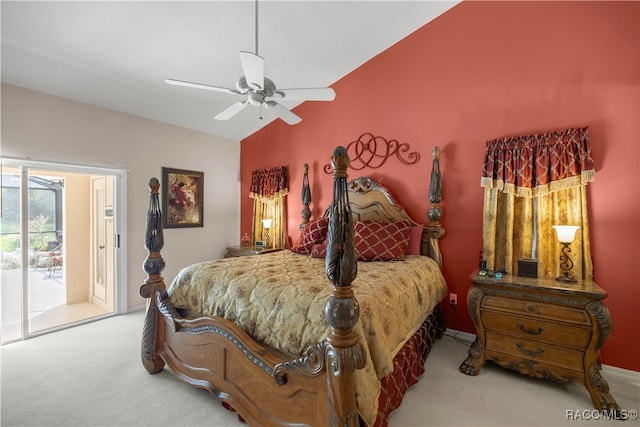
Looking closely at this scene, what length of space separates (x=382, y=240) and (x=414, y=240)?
0.45 meters

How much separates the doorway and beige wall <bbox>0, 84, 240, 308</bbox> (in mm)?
175

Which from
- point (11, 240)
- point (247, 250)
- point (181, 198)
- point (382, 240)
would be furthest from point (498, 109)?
point (11, 240)

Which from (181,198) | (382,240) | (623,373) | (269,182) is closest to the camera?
(623,373)

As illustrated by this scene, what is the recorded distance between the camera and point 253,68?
5.94ft

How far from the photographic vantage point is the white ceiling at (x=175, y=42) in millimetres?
2359

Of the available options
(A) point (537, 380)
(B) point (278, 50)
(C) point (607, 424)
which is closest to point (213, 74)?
(B) point (278, 50)

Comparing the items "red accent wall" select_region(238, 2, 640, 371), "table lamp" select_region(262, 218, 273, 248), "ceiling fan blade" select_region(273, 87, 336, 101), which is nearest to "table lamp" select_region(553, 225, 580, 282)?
"red accent wall" select_region(238, 2, 640, 371)

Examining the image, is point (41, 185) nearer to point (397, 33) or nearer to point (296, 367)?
point (296, 367)

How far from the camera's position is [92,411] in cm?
191

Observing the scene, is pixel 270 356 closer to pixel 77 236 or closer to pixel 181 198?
pixel 181 198

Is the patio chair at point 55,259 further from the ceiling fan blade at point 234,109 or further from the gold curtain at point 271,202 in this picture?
the ceiling fan blade at point 234,109

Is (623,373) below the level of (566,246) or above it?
below

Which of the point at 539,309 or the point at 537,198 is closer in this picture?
the point at 539,309
